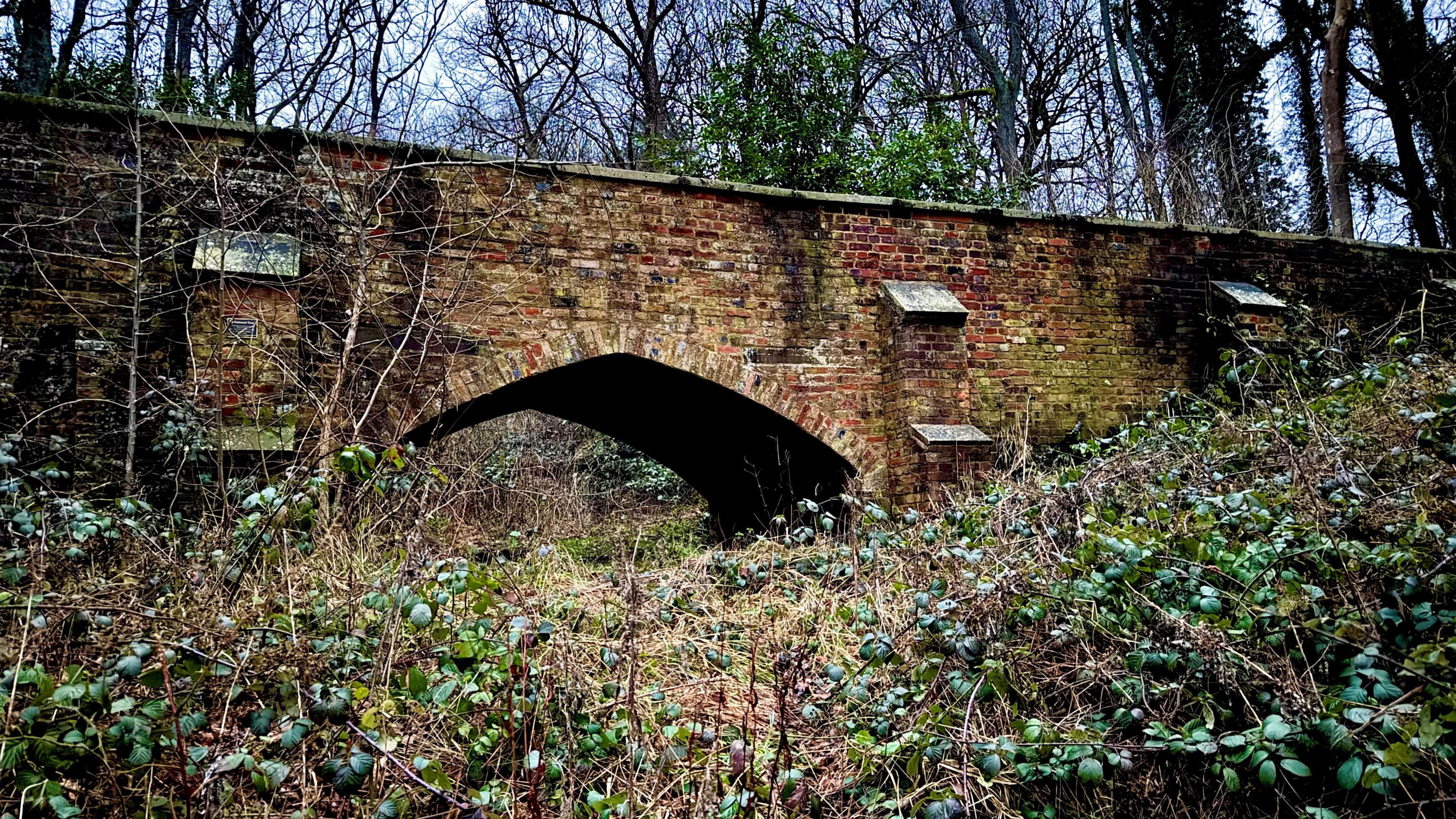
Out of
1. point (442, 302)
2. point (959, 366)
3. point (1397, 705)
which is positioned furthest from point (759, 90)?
point (1397, 705)

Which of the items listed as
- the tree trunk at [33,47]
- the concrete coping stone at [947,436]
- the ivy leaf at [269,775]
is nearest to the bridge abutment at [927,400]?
the concrete coping stone at [947,436]

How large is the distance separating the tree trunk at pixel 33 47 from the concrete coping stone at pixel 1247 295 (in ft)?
45.9

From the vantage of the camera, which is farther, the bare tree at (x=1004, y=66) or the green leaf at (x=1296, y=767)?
the bare tree at (x=1004, y=66)

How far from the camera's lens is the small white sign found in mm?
5992

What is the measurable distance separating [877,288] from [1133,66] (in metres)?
13.2

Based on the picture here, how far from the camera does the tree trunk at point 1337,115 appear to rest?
14289 millimetres

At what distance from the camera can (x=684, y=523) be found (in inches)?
599

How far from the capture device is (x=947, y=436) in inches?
309

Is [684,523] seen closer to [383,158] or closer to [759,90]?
[759,90]

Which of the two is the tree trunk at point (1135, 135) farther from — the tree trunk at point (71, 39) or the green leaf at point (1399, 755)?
the tree trunk at point (71, 39)

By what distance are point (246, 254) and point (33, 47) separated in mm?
8384

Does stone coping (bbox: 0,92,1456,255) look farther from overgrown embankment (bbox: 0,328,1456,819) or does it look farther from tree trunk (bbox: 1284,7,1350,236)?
tree trunk (bbox: 1284,7,1350,236)

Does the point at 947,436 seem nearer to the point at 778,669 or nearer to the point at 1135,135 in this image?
the point at 778,669

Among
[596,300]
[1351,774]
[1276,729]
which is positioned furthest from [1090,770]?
[596,300]
